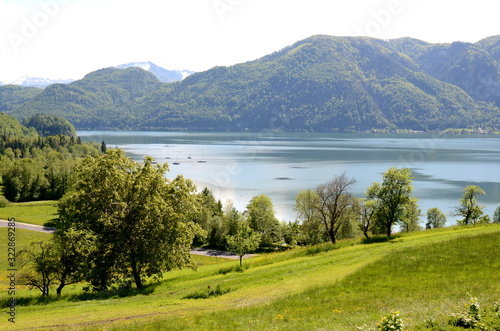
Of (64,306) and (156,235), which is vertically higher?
(156,235)

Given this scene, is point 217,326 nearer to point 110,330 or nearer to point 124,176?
point 110,330

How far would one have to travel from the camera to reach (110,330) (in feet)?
58.7

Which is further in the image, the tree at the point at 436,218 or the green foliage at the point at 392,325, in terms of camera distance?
the tree at the point at 436,218

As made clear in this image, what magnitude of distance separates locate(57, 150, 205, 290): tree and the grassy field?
2.44 m

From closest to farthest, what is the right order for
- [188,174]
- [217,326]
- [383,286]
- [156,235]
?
[217,326] → [383,286] → [156,235] → [188,174]

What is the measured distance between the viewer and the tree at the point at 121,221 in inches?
1266

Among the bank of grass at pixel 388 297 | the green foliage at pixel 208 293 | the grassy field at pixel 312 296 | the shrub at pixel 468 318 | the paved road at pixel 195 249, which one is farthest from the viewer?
the paved road at pixel 195 249

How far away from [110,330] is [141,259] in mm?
14731

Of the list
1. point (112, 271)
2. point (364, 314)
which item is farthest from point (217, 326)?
point (112, 271)

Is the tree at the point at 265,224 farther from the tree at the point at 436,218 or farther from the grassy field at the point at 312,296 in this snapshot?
the grassy field at the point at 312,296

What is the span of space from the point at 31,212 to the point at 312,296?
8906 centimetres

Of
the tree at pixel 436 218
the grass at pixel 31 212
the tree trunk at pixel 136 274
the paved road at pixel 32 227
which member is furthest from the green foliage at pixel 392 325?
the grass at pixel 31 212

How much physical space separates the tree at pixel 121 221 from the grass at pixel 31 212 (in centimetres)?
5349

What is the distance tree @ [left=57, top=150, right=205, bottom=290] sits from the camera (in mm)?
→ 32156
